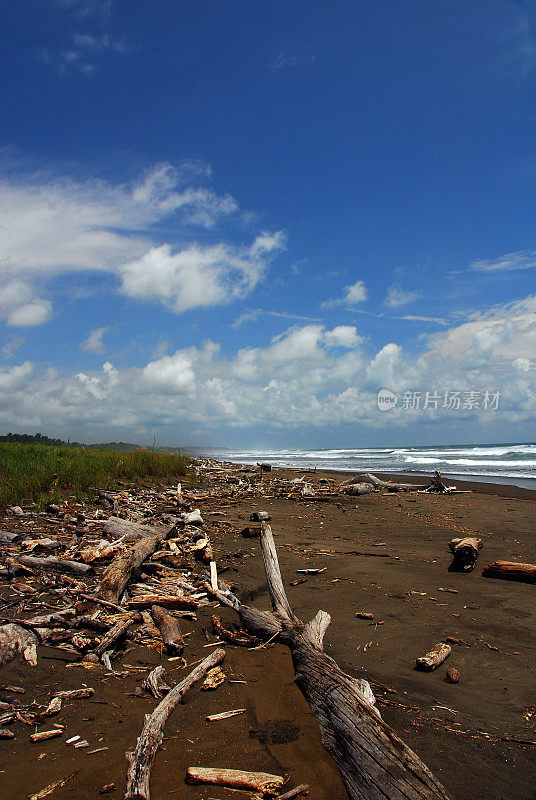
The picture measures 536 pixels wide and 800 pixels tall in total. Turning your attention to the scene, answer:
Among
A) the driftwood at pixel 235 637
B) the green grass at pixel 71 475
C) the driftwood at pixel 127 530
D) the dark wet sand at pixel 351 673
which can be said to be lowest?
the dark wet sand at pixel 351 673

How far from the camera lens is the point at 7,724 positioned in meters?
3.27

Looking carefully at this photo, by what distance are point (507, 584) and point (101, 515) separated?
762cm

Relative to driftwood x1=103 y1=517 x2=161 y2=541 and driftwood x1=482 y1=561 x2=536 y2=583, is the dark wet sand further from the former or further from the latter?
driftwood x1=103 y1=517 x2=161 y2=541

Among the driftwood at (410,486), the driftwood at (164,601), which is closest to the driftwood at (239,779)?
the driftwood at (164,601)

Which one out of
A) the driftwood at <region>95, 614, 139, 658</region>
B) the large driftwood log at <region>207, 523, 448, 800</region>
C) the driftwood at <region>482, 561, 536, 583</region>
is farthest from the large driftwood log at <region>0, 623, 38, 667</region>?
the driftwood at <region>482, 561, 536, 583</region>

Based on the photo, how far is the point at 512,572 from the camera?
6.93 m

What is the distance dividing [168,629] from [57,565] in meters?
2.48

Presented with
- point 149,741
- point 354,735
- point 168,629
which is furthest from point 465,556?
point 149,741

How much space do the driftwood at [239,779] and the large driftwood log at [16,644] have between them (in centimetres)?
215

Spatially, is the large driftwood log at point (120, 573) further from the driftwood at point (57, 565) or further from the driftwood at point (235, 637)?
the driftwood at point (235, 637)

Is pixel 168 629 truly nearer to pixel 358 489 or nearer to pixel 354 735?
pixel 354 735

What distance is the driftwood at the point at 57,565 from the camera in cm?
624

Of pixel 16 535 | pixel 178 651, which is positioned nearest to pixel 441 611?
pixel 178 651

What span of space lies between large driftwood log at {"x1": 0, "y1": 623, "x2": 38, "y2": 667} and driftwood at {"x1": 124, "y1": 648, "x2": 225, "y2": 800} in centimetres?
147
